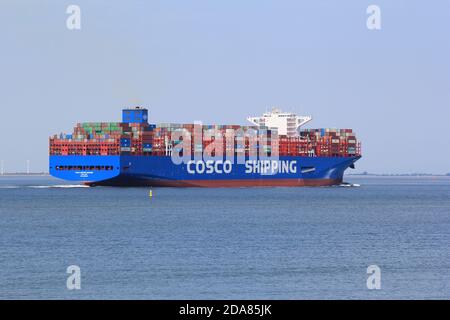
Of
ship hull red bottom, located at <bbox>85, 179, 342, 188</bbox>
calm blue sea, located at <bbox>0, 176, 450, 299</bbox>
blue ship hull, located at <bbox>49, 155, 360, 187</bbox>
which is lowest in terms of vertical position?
calm blue sea, located at <bbox>0, 176, 450, 299</bbox>

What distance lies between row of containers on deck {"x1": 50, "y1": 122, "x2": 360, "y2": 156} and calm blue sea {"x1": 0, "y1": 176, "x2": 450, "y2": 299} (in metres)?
29.7

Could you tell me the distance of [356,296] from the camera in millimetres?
27391

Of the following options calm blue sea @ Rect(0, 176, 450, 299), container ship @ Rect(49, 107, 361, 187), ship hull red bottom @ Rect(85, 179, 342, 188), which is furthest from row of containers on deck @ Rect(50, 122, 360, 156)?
calm blue sea @ Rect(0, 176, 450, 299)

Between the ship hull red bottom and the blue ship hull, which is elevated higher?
the blue ship hull

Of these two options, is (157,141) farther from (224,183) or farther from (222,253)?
(222,253)

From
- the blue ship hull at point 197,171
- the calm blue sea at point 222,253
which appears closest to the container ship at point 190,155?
the blue ship hull at point 197,171

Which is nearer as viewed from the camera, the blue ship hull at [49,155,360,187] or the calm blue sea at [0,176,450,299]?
the calm blue sea at [0,176,450,299]

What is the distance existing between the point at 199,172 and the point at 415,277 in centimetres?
6911

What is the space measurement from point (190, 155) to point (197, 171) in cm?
265

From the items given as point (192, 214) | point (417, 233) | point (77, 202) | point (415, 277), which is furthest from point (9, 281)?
point (77, 202)

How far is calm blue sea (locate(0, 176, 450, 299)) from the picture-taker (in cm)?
2833

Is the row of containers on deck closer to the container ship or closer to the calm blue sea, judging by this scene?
the container ship

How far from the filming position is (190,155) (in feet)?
319

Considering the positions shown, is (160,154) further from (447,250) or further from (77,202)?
(447,250)
